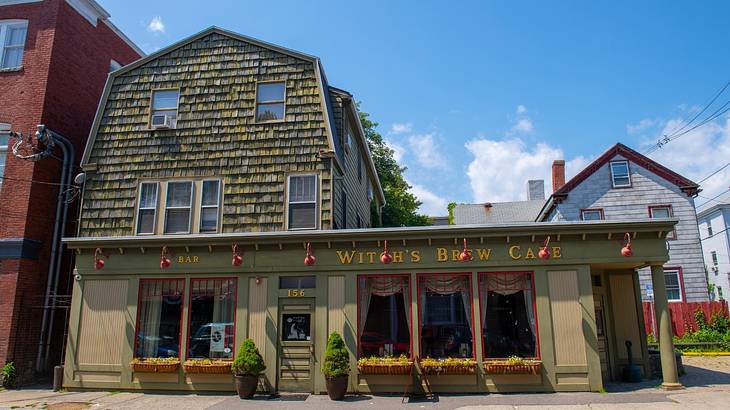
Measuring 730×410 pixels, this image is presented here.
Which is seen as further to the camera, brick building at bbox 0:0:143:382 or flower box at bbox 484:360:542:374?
brick building at bbox 0:0:143:382

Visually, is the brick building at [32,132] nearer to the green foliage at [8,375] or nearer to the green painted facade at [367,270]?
the green foliage at [8,375]

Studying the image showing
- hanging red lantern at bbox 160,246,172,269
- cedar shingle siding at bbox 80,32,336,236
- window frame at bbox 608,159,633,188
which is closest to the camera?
hanging red lantern at bbox 160,246,172,269

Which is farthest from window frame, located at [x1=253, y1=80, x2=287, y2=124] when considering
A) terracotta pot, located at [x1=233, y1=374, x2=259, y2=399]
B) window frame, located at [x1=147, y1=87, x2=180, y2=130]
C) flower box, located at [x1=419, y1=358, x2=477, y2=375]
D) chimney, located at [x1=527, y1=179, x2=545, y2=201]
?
chimney, located at [x1=527, y1=179, x2=545, y2=201]

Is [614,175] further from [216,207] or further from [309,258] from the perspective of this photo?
[216,207]

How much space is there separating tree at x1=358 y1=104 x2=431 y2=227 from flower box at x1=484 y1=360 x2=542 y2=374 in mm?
23124

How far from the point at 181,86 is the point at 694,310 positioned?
23253 millimetres

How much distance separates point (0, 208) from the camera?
1548 cm

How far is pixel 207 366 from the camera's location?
13.0 meters

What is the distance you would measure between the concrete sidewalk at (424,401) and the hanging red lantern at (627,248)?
3.15 metres

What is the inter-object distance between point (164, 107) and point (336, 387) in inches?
410

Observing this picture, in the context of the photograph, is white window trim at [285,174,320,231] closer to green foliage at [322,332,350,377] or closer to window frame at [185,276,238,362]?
window frame at [185,276,238,362]

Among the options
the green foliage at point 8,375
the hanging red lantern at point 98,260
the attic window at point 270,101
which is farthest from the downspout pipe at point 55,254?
the attic window at point 270,101

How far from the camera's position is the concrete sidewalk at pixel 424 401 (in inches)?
420

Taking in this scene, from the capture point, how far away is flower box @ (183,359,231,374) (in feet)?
42.4
